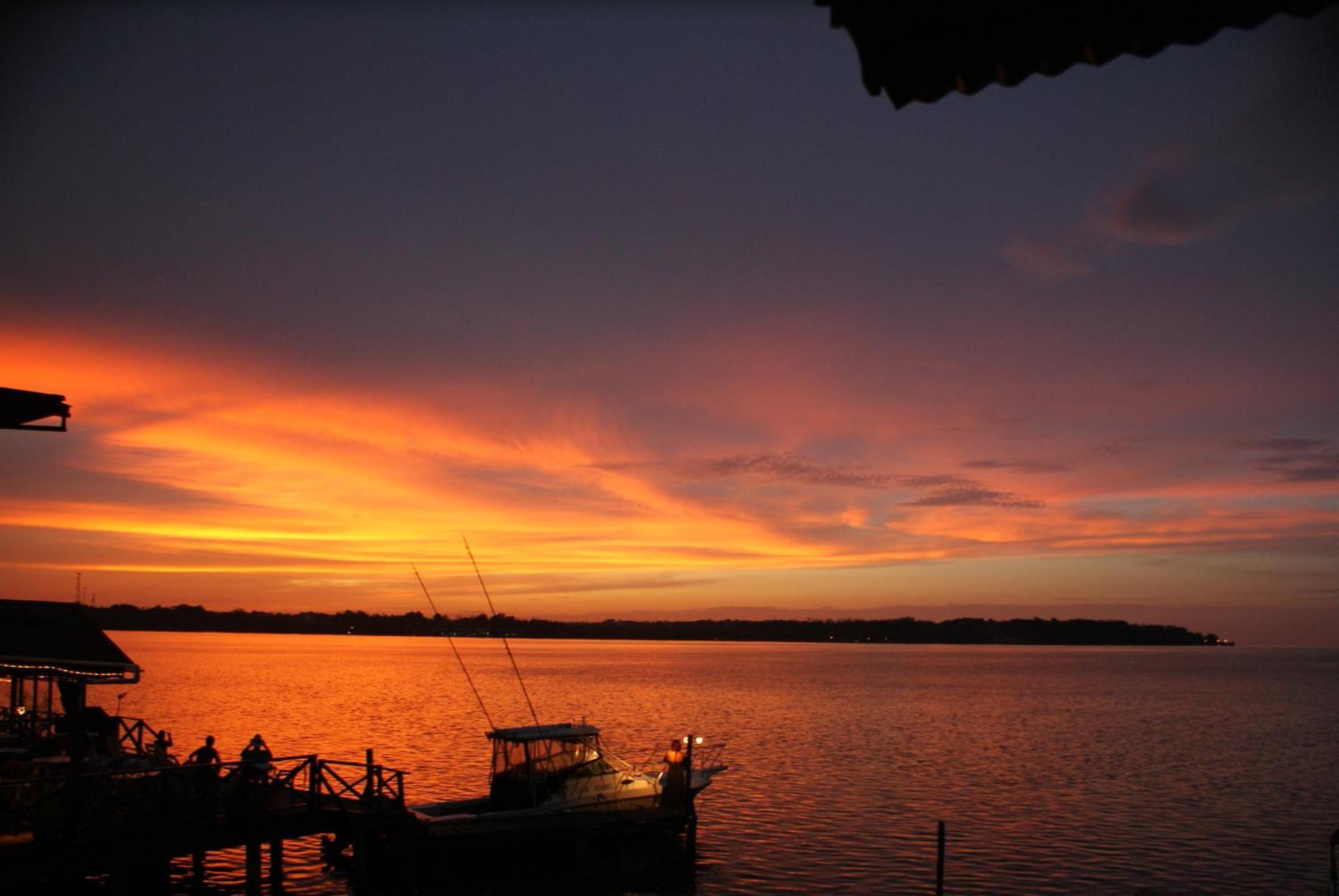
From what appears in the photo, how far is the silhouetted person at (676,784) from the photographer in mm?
31219

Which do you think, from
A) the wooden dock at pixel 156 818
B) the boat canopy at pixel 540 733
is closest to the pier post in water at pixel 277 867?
the wooden dock at pixel 156 818

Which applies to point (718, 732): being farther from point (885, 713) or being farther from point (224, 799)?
point (224, 799)

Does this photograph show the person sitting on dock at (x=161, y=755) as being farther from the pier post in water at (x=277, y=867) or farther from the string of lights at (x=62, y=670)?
the pier post in water at (x=277, y=867)

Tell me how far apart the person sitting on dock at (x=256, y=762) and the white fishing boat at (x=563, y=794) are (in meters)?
5.37

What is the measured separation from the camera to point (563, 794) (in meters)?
29.9

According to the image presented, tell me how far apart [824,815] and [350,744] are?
33228 millimetres

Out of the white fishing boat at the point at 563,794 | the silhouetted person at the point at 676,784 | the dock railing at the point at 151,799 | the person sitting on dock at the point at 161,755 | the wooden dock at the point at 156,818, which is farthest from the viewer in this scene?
the silhouetted person at the point at 676,784

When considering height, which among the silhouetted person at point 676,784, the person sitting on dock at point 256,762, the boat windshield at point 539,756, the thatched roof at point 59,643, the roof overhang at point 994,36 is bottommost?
the silhouetted person at point 676,784

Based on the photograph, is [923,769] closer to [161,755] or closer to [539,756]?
[539,756]

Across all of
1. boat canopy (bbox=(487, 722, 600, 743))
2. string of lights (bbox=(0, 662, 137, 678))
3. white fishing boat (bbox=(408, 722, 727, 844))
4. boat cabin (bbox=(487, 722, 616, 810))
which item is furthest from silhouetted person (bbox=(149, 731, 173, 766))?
boat canopy (bbox=(487, 722, 600, 743))

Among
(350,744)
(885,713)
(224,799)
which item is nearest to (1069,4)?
Result: (224,799)

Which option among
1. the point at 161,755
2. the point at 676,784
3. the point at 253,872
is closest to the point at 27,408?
the point at 161,755

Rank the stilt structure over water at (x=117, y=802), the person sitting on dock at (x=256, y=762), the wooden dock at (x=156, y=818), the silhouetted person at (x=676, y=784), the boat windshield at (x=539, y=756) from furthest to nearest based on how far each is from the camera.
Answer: the silhouetted person at (x=676, y=784)
the boat windshield at (x=539, y=756)
the person sitting on dock at (x=256, y=762)
the stilt structure over water at (x=117, y=802)
the wooden dock at (x=156, y=818)

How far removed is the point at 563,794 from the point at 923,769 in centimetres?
2929
